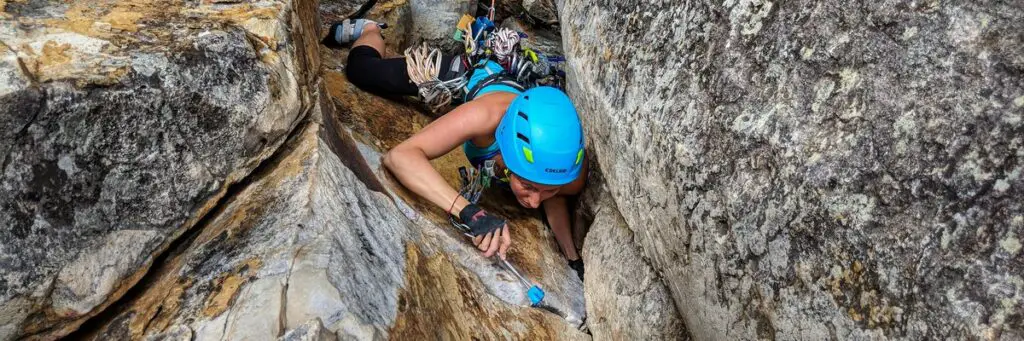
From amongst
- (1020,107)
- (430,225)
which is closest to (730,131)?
(1020,107)

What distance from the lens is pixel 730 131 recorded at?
3168 millimetres

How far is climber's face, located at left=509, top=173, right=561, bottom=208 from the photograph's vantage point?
482 centimetres

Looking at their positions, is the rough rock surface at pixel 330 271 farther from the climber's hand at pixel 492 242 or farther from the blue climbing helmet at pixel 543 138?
the blue climbing helmet at pixel 543 138

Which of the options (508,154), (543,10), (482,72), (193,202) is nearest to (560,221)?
(508,154)

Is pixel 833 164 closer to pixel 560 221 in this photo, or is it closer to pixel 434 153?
pixel 434 153

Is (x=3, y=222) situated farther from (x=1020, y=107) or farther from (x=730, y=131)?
(x=1020, y=107)

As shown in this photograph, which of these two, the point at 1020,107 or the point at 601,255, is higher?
the point at 1020,107

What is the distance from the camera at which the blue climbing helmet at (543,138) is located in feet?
14.8

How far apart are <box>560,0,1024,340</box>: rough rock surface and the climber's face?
0.96m

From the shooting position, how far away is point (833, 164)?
2695mm

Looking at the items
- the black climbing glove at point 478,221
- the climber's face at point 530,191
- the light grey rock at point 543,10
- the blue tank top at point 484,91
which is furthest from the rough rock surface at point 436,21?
the black climbing glove at point 478,221

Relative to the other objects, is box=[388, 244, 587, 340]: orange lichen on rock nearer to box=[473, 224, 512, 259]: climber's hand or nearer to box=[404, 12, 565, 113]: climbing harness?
box=[473, 224, 512, 259]: climber's hand

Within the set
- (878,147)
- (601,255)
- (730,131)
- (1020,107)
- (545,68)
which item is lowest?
(601,255)

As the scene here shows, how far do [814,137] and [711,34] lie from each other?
0.82 meters
